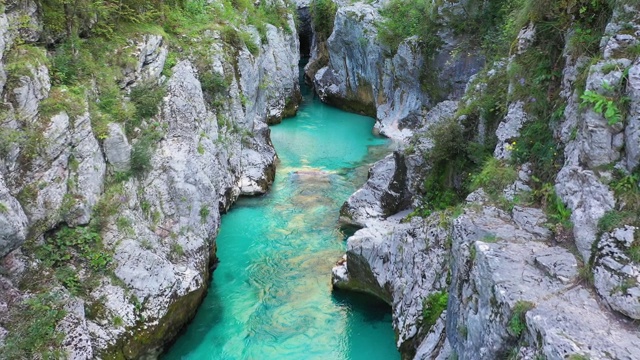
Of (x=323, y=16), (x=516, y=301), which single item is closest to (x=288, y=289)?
(x=516, y=301)

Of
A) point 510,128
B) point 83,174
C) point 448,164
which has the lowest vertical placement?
point 83,174

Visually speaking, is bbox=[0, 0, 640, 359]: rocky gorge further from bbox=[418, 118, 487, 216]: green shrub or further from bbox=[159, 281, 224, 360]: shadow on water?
bbox=[159, 281, 224, 360]: shadow on water

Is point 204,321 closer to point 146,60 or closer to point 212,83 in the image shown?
point 146,60

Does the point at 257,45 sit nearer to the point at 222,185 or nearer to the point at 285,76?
the point at 285,76

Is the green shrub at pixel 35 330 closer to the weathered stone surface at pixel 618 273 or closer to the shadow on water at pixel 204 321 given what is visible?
the shadow on water at pixel 204 321

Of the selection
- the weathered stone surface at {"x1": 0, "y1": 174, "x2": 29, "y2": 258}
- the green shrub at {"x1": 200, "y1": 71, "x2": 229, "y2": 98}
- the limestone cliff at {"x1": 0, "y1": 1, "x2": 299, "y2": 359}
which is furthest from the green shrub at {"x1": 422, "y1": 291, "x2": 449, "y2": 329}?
the green shrub at {"x1": 200, "y1": 71, "x2": 229, "y2": 98}

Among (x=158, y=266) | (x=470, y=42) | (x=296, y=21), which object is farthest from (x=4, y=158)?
(x=296, y=21)
